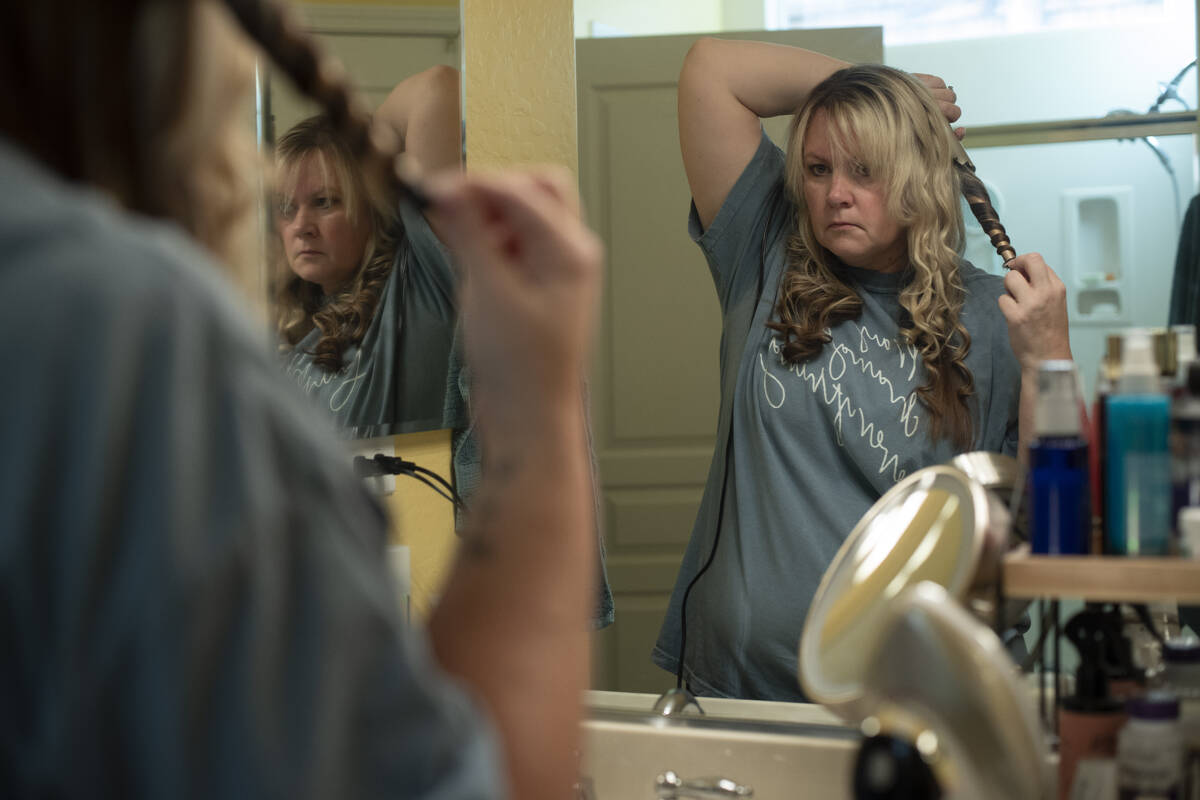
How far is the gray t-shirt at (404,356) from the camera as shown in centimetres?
101

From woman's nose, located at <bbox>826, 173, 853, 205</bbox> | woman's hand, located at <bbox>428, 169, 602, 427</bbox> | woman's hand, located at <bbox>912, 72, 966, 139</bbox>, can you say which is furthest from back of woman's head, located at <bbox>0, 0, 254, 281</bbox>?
woman's hand, located at <bbox>912, 72, 966, 139</bbox>

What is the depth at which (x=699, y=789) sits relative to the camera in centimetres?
87

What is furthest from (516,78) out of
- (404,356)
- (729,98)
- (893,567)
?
(893,567)

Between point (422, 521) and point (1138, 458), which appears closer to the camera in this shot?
point (1138, 458)

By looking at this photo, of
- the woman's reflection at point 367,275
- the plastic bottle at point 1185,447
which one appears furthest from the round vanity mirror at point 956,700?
the woman's reflection at point 367,275

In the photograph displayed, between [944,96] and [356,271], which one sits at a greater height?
[944,96]

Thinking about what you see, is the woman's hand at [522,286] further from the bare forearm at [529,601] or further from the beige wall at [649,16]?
the beige wall at [649,16]

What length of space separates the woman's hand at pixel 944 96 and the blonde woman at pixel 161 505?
3.17 ft

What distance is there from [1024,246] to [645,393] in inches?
18.9

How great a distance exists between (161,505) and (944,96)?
107 centimetres

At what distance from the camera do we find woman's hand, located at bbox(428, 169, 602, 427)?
1.22 ft

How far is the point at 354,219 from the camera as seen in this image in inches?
39.6

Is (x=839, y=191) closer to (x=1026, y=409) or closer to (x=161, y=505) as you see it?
(x=1026, y=409)

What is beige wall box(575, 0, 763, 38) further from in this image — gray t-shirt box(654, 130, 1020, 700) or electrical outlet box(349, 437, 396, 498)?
electrical outlet box(349, 437, 396, 498)
